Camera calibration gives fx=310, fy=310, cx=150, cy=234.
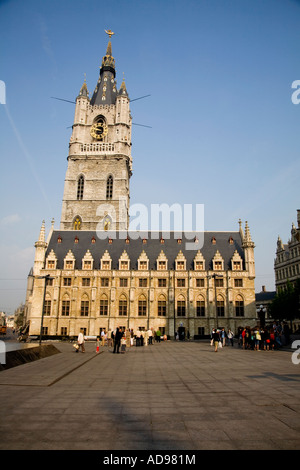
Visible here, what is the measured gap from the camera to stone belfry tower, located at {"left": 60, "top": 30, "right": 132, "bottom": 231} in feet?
222

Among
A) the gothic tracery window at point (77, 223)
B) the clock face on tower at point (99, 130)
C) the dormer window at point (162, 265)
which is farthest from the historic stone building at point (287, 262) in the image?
the clock face on tower at point (99, 130)

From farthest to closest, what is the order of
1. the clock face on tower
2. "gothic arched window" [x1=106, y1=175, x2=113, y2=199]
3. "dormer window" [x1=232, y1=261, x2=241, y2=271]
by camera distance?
the clock face on tower → "gothic arched window" [x1=106, y1=175, x2=113, y2=199] → "dormer window" [x1=232, y1=261, x2=241, y2=271]

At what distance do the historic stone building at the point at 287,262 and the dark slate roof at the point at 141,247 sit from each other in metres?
24.1

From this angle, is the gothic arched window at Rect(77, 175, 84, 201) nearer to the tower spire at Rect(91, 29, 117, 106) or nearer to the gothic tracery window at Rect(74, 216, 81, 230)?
the gothic tracery window at Rect(74, 216, 81, 230)

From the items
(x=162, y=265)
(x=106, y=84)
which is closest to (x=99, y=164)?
(x=106, y=84)

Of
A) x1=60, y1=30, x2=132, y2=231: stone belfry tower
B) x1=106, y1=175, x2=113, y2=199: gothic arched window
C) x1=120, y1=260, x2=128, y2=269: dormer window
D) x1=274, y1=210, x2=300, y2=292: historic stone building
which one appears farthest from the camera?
x1=274, y1=210, x2=300, y2=292: historic stone building

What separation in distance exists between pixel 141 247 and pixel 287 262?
4277 centimetres

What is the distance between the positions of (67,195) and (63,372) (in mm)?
59394

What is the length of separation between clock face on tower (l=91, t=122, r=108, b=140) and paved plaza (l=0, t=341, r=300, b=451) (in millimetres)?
69782

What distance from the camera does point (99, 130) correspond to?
77.1 metres

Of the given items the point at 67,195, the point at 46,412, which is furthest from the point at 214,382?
the point at 67,195

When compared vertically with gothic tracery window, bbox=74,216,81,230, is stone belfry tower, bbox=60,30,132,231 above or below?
above

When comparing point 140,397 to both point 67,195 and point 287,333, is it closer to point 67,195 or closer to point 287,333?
point 287,333

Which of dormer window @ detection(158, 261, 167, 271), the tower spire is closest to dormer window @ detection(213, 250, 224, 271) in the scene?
dormer window @ detection(158, 261, 167, 271)
